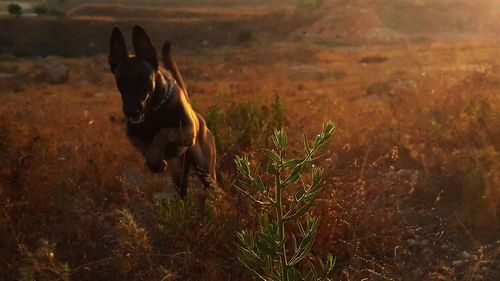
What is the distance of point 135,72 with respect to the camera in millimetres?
4844

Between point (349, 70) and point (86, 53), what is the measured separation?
3570 centimetres

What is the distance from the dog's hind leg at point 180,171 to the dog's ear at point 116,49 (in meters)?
1.25

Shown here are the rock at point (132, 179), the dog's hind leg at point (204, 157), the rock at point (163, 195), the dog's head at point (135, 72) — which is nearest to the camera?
the dog's head at point (135, 72)

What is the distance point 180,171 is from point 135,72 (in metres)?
1.70

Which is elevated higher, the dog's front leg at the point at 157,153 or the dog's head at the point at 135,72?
the dog's head at the point at 135,72

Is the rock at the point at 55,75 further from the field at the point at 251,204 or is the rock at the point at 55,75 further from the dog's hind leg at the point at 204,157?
the dog's hind leg at the point at 204,157

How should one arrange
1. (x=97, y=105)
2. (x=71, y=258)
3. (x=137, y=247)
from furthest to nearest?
(x=97, y=105), (x=71, y=258), (x=137, y=247)

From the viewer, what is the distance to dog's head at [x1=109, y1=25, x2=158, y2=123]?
15.3 feet

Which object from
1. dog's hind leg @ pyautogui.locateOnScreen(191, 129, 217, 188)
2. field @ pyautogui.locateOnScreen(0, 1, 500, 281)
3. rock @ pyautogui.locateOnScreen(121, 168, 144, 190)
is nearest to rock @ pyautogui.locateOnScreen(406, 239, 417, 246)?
field @ pyautogui.locateOnScreen(0, 1, 500, 281)

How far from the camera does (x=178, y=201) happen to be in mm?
4480

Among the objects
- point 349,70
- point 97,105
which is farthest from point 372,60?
point 97,105

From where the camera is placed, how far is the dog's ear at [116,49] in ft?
16.7

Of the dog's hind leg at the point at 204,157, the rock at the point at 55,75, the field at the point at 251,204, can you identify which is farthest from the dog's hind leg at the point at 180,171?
the rock at the point at 55,75

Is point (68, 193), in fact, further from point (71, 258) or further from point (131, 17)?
point (131, 17)
